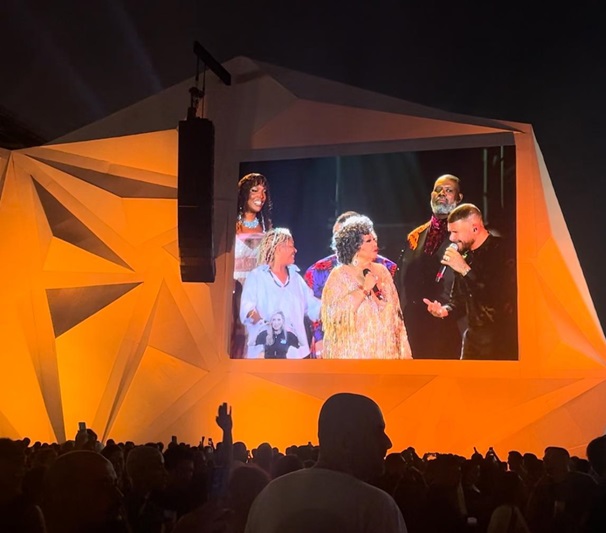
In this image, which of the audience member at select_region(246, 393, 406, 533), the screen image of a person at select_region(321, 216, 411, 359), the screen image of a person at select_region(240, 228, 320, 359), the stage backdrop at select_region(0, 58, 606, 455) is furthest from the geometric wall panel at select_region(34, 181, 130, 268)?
the audience member at select_region(246, 393, 406, 533)

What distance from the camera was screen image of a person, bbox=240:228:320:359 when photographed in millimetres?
9281

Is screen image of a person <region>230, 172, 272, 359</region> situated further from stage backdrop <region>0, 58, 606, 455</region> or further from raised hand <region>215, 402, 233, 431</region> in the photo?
raised hand <region>215, 402, 233, 431</region>

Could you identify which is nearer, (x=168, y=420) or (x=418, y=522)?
(x=418, y=522)

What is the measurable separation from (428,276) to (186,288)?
11.0ft

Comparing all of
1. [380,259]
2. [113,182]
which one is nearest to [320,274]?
[380,259]

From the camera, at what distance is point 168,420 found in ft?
31.0

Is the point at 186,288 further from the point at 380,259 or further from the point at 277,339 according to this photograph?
the point at 380,259

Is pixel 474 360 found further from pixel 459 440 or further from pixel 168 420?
pixel 168 420

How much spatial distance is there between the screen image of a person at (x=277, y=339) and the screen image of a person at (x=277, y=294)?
54 mm

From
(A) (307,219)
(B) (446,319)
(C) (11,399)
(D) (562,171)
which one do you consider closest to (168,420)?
(C) (11,399)

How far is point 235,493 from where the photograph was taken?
2.27 metres

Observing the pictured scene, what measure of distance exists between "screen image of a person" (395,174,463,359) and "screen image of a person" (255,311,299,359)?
154 centimetres

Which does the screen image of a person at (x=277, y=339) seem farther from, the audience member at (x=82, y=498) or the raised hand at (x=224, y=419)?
the audience member at (x=82, y=498)

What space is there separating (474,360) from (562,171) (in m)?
2.78
